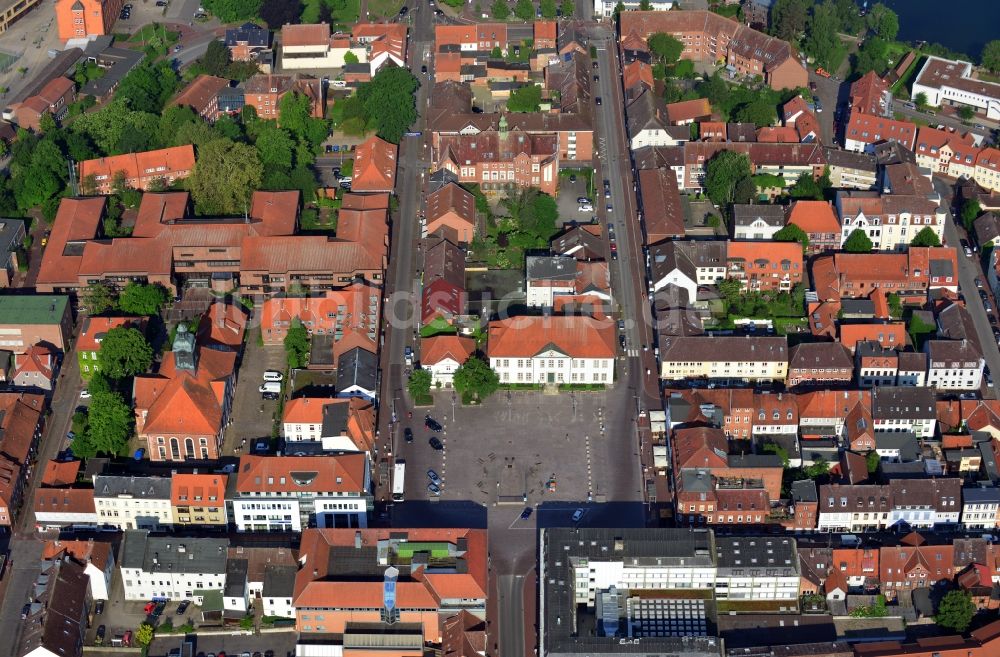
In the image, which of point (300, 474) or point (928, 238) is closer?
point (300, 474)

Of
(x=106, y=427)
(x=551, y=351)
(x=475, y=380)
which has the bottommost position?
(x=106, y=427)

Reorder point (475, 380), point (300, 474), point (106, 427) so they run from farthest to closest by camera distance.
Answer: point (475, 380), point (106, 427), point (300, 474)

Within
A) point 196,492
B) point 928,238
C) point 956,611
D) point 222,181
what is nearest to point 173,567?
point 196,492

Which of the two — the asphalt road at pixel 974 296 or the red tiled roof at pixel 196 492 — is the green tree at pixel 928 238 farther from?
the red tiled roof at pixel 196 492

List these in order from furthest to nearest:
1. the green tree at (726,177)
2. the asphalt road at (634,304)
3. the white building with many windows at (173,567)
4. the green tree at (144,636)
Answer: the green tree at (726,177) → the asphalt road at (634,304) → the white building with many windows at (173,567) → the green tree at (144,636)

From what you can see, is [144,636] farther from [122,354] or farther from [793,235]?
[793,235]

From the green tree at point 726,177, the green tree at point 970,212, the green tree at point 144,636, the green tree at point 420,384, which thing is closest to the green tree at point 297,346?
the green tree at point 420,384
